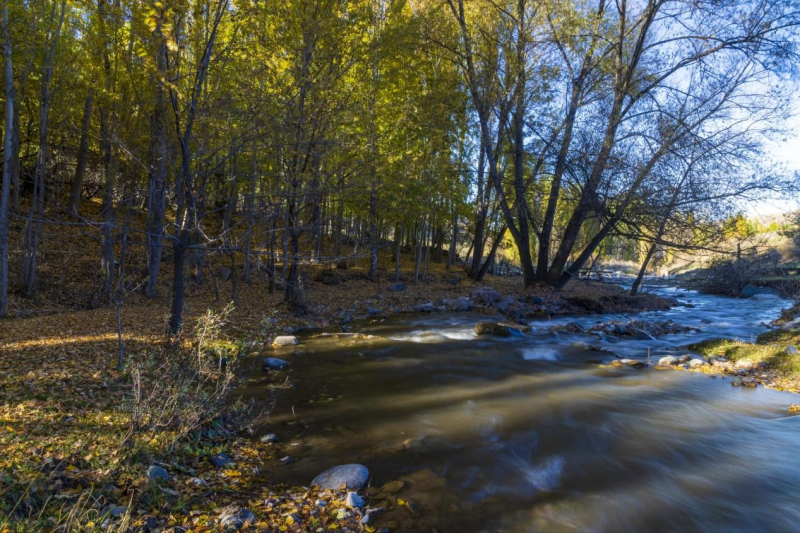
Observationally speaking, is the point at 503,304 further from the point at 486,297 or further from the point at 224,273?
the point at 224,273

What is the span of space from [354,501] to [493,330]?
346 inches

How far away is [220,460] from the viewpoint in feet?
15.7

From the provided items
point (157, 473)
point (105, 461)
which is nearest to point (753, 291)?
point (157, 473)

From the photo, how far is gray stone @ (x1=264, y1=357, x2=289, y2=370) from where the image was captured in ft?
27.9

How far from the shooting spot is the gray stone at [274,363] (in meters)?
8.50

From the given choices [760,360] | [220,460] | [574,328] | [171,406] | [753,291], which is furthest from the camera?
[753,291]

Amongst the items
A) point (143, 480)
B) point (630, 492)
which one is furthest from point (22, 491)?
point (630, 492)

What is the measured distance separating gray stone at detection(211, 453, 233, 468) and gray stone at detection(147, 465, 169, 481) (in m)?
0.55

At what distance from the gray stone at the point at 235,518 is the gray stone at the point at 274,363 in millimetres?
4724

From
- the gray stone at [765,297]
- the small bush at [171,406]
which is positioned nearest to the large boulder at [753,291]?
the gray stone at [765,297]

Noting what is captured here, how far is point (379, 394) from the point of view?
7469 mm

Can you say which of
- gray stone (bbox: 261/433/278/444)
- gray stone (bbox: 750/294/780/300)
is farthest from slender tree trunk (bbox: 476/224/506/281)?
gray stone (bbox: 261/433/278/444)

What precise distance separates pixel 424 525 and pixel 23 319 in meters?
11.6

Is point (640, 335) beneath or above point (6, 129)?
beneath
